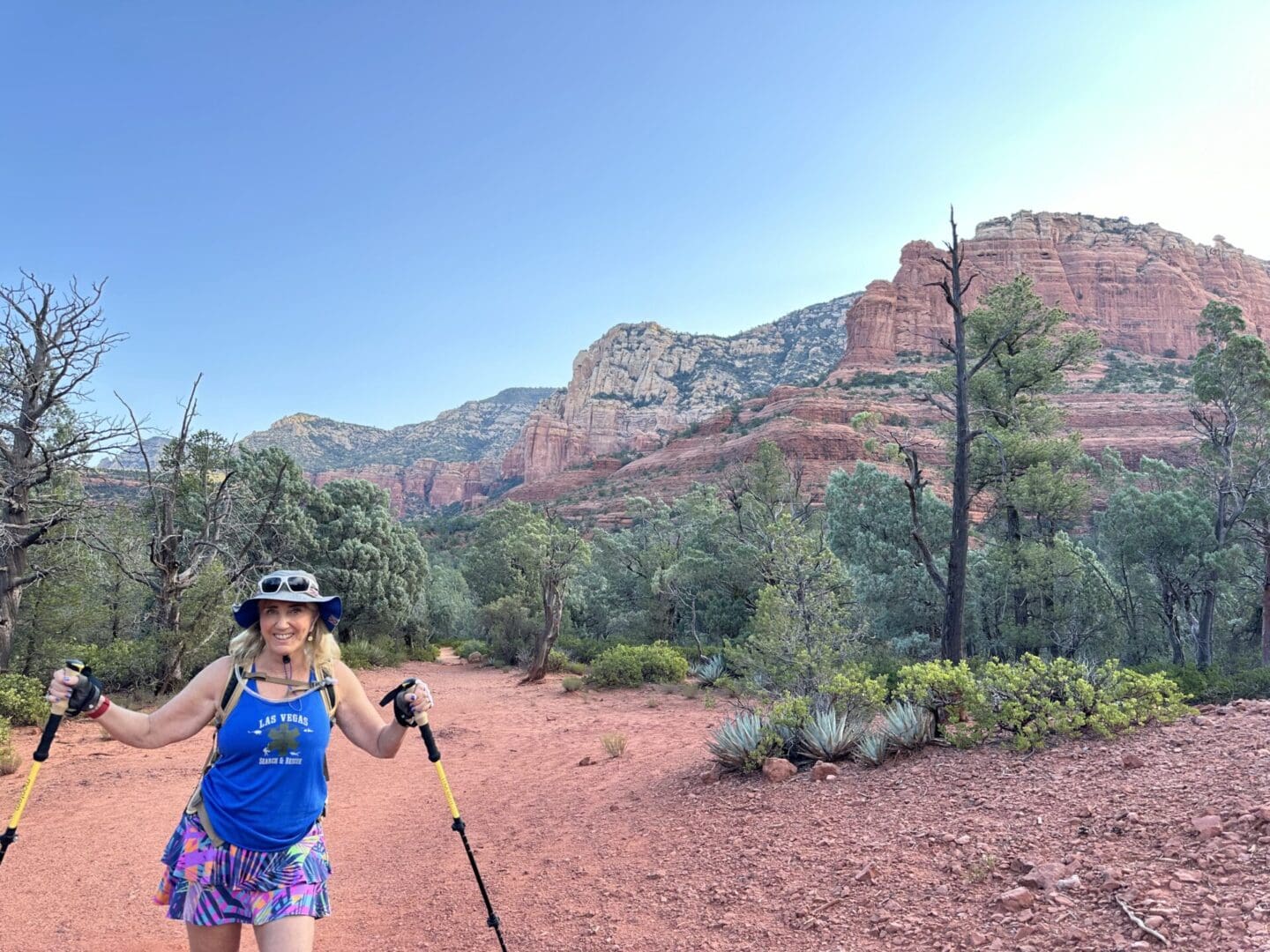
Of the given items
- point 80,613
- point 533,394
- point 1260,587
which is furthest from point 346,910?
point 533,394

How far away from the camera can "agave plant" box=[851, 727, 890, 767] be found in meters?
5.74

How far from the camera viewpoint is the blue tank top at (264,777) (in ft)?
7.65

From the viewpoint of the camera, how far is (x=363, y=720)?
2.68 metres

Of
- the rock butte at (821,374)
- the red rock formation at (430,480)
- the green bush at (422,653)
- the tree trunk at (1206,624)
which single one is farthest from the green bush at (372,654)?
the red rock formation at (430,480)

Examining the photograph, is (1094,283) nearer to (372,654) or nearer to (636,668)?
(636,668)

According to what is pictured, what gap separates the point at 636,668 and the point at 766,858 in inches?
455

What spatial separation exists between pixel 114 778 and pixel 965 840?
366 inches

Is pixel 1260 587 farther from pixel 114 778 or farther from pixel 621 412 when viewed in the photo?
pixel 621 412

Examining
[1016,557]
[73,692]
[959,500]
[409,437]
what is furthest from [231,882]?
[409,437]

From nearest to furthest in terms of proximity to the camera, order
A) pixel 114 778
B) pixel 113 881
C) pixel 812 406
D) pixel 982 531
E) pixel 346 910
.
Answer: pixel 346 910 < pixel 113 881 < pixel 114 778 < pixel 982 531 < pixel 812 406

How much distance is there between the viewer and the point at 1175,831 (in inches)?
137

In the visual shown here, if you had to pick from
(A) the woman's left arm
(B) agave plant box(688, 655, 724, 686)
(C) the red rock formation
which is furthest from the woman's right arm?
(C) the red rock formation

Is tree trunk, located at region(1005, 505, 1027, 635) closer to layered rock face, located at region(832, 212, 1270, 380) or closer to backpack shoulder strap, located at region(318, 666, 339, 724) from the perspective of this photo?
backpack shoulder strap, located at region(318, 666, 339, 724)

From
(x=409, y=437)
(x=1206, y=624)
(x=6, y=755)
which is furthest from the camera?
(x=409, y=437)
